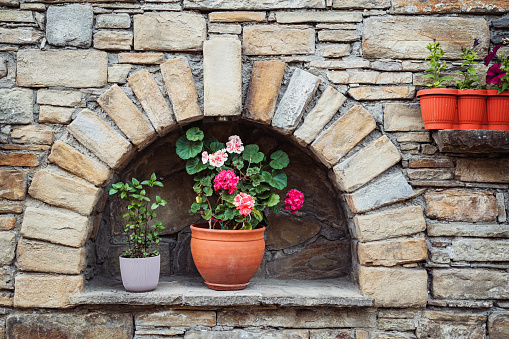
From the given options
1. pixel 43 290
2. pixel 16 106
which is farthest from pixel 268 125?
pixel 43 290

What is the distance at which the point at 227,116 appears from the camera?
232 cm

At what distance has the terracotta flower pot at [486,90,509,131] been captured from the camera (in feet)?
7.06

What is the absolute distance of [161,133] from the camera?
2359mm

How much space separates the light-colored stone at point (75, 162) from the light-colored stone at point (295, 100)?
3.21ft

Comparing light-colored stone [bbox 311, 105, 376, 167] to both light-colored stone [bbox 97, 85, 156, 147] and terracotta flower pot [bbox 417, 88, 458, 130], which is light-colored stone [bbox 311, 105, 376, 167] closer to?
terracotta flower pot [bbox 417, 88, 458, 130]

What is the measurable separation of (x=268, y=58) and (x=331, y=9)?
437 mm

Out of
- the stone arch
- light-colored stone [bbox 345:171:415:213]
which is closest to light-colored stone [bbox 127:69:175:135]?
the stone arch

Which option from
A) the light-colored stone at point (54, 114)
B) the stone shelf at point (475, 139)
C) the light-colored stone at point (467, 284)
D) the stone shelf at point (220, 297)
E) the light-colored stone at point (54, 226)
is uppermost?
the light-colored stone at point (54, 114)

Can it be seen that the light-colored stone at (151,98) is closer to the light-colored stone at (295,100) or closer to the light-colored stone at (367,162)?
the light-colored stone at (295,100)

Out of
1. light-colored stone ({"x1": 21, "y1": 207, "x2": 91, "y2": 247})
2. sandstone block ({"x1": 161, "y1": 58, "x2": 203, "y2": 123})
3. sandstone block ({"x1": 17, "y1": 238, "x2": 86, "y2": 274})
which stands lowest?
sandstone block ({"x1": 17, "y1": 238, "x2": 86, "y2": 274})

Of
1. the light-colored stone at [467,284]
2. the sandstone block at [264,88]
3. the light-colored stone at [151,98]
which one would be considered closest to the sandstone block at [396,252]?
the light-colored stone at [467,284]

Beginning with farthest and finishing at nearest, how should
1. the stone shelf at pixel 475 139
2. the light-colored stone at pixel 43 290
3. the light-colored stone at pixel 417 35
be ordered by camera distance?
the light-colored stone at pixel 417 35
the light-colored stone at pixel 43 290
the stone shelf at pixel 475 139

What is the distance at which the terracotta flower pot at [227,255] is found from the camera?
2.32m

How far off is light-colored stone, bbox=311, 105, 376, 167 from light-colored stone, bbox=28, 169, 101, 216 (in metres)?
1.24
